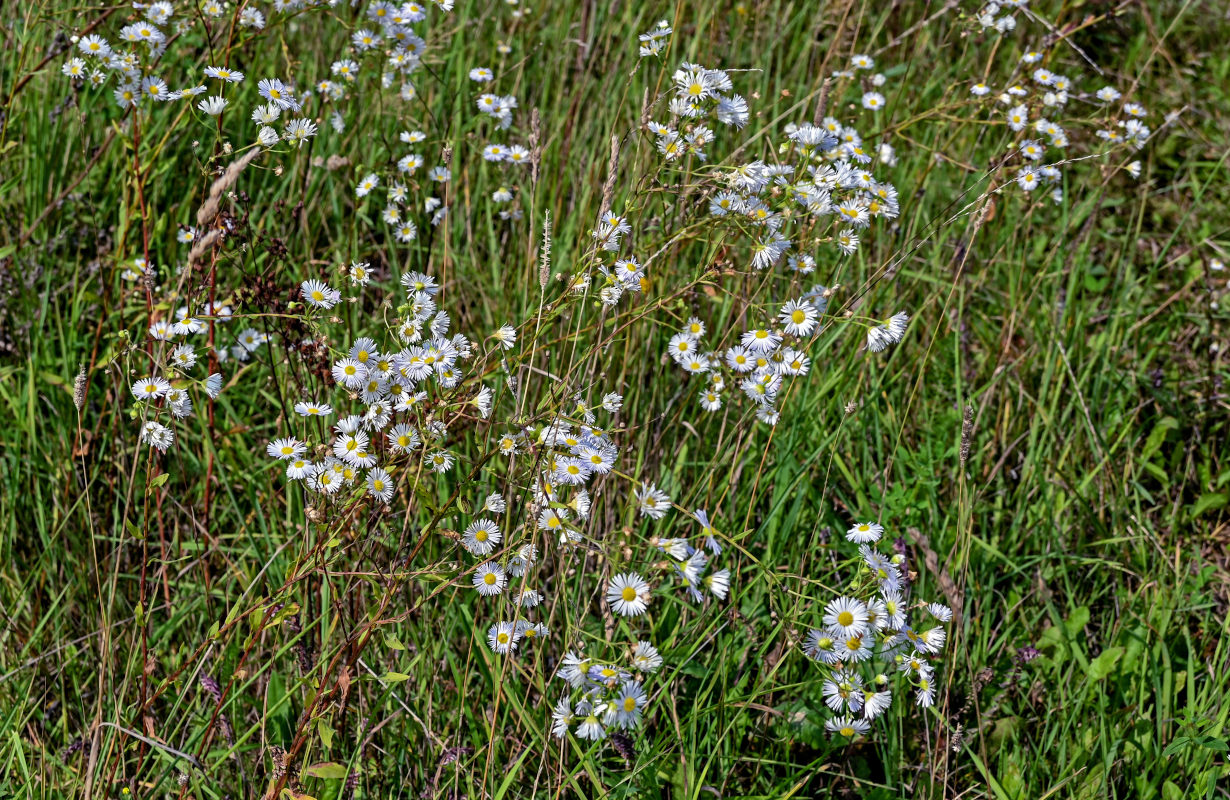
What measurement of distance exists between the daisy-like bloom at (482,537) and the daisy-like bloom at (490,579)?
3 centimetres

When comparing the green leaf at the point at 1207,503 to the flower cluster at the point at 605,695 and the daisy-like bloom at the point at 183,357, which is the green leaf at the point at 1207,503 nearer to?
the flower cluster at the point at 605,695

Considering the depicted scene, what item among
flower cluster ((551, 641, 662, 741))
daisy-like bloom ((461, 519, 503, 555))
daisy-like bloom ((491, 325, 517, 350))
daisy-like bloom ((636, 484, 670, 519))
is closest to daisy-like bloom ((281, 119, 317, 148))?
daisy-like bloom ((491, 325, 517, 350))

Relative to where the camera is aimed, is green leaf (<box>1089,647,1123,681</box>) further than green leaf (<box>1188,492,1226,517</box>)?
No

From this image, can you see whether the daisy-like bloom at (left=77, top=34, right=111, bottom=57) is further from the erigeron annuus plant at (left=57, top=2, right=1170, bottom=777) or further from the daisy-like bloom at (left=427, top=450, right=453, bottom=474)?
the daisy-like bloom at (left=427, top=450, right=453, bottom=474)

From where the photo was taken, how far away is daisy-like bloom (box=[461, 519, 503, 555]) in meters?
1.60

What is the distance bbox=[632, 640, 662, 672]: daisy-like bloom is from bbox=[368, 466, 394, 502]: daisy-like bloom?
449 mm

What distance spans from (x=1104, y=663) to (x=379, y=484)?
154 cm

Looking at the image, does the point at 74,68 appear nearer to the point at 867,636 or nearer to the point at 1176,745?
the point at 867,636

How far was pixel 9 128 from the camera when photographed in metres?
2.79

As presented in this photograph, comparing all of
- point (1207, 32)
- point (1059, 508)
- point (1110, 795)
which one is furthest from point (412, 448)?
point (1207, 32)

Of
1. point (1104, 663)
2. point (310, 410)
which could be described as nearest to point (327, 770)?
point (310, 410)

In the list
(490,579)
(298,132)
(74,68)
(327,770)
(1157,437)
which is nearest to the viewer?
(327,770)

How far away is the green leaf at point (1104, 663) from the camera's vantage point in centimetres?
208

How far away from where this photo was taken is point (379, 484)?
154 cm
